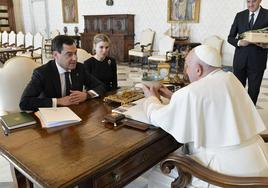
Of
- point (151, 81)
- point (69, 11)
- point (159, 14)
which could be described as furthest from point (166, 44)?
point (151, 81)

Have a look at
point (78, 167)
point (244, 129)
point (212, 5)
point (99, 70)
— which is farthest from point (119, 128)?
point (212, 5)

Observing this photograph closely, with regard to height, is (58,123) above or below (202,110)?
below

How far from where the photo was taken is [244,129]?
1295 mm

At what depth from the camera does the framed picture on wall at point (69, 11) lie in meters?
10.2

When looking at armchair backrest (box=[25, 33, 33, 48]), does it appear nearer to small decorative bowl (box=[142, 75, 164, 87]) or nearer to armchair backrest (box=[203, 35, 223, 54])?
armchair backrest (box=[203, 35, 223, 54])

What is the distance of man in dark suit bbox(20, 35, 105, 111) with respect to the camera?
186 centimetres

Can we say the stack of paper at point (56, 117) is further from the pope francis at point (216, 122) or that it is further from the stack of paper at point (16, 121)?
the pope francis at point (216, 122)

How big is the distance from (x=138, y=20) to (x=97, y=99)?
22.4 feet

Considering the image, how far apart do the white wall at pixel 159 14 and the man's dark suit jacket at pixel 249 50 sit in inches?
124

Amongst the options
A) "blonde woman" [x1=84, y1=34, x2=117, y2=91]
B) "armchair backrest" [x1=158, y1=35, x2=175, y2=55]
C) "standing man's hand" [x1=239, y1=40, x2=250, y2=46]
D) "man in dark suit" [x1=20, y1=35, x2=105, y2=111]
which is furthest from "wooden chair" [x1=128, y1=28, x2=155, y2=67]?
"man in dark suit" [x1=20, y1=35, x2=105, y2=111]

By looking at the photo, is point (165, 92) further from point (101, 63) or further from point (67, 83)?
point (101, 63)

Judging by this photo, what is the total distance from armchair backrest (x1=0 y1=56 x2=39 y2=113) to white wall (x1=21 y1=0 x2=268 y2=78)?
5581 millimetres

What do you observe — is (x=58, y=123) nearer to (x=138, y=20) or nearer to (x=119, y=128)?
(x=119, y=128)

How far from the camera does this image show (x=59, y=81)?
2059 mm
